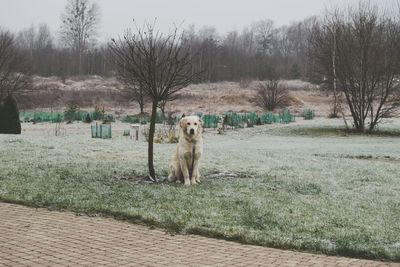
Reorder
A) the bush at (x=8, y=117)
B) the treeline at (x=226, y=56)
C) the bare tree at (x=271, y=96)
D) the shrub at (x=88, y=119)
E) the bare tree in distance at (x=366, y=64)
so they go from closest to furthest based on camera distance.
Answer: the bush at (x=8, y=117)
the bare tree in distance at (x=366, y=64)
the shrub at (x=88, y=119)
the bare tree at (x=271, y=96)
the treeline at (x=226, y=56)

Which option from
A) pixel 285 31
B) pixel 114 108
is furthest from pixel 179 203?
pixel 285 31

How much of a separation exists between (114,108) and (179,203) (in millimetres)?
61175

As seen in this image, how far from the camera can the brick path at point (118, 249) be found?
228 inches

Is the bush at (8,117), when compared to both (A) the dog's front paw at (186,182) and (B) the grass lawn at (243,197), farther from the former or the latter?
(A) the dog's front paw at (186,182)

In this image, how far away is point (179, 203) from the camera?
30.4ft

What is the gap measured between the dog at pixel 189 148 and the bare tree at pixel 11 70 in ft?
151

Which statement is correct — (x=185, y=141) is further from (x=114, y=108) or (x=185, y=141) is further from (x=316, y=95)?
(x=316, y=95)

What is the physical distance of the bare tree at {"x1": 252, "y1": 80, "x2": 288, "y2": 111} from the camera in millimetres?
62547

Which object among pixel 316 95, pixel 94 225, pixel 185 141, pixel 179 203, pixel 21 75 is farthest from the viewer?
pixel 316 95

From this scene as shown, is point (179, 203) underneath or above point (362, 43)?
underneath

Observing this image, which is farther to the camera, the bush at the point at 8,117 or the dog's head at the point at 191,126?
the bush at the point at 8,117

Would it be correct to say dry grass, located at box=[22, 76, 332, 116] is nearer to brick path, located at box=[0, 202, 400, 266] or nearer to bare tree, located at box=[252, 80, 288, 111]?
bare tree, located at box=[252, 80, 288, 111]

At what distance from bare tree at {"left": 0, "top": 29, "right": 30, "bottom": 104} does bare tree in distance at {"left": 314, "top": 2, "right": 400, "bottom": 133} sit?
107 feet

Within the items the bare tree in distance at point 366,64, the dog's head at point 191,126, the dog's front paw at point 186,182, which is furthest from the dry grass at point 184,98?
the dog's front paw at point 186,182
